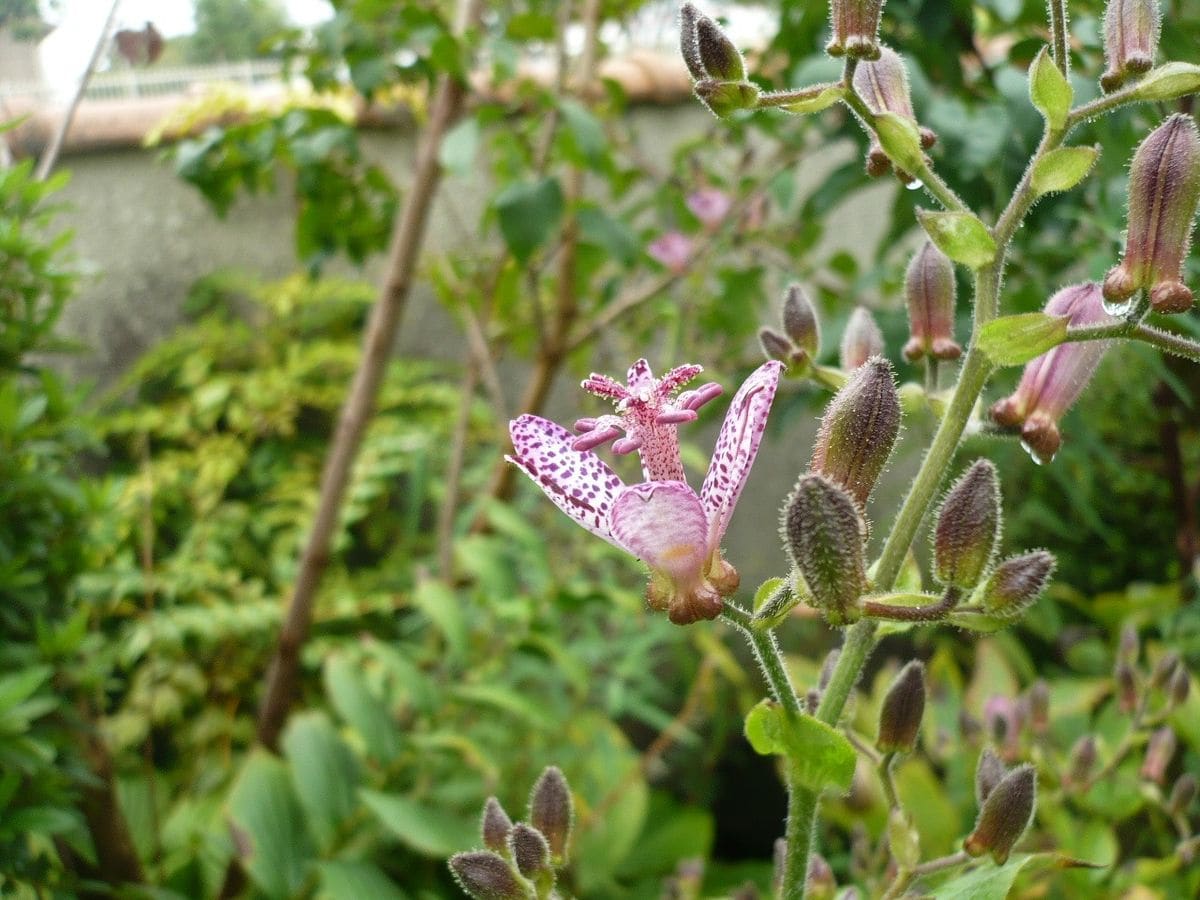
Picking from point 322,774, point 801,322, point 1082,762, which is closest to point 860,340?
point 801,322

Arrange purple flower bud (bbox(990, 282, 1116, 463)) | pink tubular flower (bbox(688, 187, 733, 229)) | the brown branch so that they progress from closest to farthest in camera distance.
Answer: purple flower bud (bbox(990, 282, 1116, 463)) → the brown branch → pink tubular flower (bbox(688, 187, 733, 229))

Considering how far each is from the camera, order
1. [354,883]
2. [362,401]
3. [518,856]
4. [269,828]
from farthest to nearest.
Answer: [362,401] < [269,828] < [354,883] < [518,856]

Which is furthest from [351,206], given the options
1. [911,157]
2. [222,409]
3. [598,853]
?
[911,157]

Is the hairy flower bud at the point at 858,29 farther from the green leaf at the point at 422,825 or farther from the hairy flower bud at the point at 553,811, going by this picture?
the green leaf at the point at 422,825

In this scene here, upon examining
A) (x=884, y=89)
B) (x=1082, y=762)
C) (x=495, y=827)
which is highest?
(x=884, y=89)

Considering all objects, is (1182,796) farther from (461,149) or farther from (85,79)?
(85,79)

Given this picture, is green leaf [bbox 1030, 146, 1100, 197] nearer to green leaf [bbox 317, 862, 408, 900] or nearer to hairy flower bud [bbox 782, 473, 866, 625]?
hairy flower bud [bbox 782, 473, 866, 625]

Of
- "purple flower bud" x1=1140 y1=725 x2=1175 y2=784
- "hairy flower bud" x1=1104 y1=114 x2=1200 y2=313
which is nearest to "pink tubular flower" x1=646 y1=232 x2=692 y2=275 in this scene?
"purple flower bud" x1=1140 y1=725 x2=1175 y2=784
